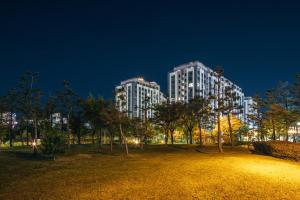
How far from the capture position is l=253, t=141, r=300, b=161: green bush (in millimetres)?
27406

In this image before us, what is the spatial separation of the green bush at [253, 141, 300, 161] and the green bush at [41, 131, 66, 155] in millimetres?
24631

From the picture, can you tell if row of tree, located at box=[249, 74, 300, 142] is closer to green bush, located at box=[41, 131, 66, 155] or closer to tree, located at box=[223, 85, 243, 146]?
tree, located at box=[223, 85, 243, 146]

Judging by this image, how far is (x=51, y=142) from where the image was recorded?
26062 millimetres

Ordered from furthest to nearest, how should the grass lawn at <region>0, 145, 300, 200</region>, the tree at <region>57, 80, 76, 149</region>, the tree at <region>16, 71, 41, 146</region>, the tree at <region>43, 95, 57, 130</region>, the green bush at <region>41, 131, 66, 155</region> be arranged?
the tree at <region>43, 95, 57, 130</region> → the tree at <region>57, 80, 76, 149</region> → the tree at <region>16, 71, 41, 146</region> → the green bush at <region>41, 131, 66, 155</region> → the grass lawn at <region>0, 145, 300, 200</region>

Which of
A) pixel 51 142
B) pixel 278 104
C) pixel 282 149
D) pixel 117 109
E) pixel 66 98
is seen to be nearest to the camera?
pixel 51 142

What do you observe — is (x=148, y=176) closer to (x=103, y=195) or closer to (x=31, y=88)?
(x=103, y=195)

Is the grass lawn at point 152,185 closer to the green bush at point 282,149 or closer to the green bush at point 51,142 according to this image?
the green bush at point 51,142

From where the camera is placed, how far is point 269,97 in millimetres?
51750

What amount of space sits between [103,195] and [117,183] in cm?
259

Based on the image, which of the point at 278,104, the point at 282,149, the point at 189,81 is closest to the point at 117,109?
the point at 282,149

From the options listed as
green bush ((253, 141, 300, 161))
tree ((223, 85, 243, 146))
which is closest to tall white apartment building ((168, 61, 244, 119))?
tree ((223, 85, 243, 146))

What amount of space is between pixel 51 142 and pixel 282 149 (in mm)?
26034

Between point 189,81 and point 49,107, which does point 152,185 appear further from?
point 189,81

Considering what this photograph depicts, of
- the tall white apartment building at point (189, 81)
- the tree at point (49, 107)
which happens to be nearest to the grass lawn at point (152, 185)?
the tree at point (49, 107)
